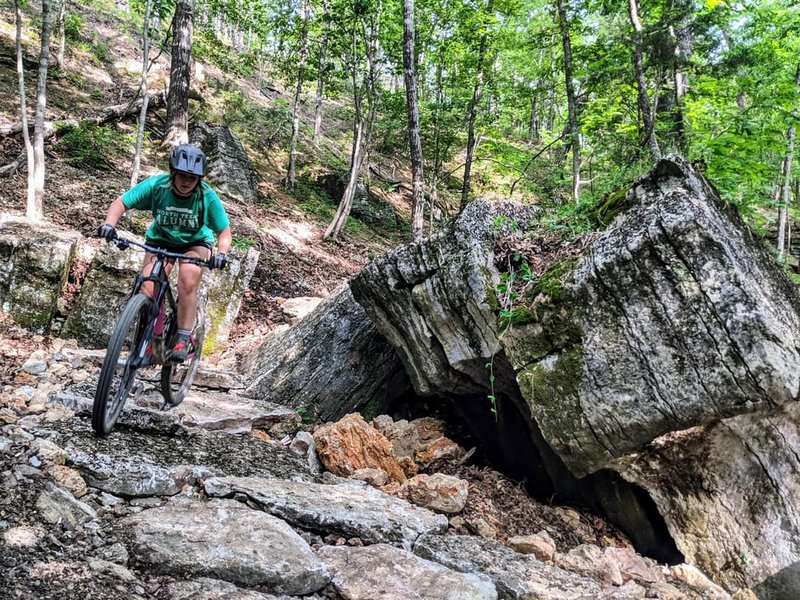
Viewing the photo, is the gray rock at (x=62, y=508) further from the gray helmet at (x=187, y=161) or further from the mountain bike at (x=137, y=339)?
the gray helmet at (x=187, y=161)

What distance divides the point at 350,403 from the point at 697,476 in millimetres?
4316

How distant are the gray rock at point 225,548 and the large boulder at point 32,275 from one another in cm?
502

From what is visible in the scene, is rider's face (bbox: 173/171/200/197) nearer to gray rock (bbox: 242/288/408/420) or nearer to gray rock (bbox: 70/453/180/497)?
gray rock (bbox: 70/453/180/497)

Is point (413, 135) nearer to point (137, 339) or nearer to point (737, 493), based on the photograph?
point (137, 339)

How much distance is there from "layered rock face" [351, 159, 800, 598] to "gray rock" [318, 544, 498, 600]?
1906mm

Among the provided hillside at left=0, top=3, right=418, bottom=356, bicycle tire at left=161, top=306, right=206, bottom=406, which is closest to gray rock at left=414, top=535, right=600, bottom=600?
bicycle tire at left=161, top=306, right=206, bottom=406

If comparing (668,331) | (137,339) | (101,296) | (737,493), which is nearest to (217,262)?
Answer: (137,339)

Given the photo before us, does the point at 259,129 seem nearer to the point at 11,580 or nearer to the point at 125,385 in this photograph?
the point at 125,385

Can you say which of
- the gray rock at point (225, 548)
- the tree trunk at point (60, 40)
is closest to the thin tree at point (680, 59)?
the gray rock at point (225, 548)

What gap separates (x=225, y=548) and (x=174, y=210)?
292 cm

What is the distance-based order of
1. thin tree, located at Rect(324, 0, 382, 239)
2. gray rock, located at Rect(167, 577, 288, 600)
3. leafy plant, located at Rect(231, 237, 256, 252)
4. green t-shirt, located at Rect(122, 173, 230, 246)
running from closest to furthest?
gray rock, located at Rect(167, 577, 288, 600) → green t-shirt, located at Rect(122, 173, 230, 246) → leafy plant, located at Rect(231, 237, 256, 252) → thin tree, located at Rect(324, 0, 382, 239)

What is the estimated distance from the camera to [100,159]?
42.2 ft

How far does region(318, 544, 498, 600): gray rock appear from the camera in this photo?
3023mm

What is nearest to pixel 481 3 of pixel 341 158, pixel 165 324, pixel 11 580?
pixel 341 158
